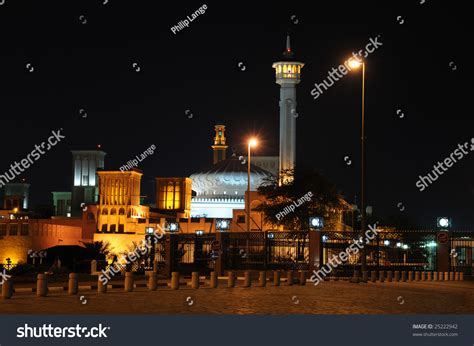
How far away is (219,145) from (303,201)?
98.3 meters

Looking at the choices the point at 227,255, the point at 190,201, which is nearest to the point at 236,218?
the point at 190,201

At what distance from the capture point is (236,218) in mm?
97312

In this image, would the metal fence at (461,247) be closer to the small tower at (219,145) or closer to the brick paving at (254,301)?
the brick paving at (254,301)

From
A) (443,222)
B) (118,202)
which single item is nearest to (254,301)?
(443,222)

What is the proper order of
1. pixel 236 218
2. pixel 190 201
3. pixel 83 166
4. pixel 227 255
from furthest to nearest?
pixel 83 166 → pixel 190 201 → pixel 236 218 → pixel 227 255

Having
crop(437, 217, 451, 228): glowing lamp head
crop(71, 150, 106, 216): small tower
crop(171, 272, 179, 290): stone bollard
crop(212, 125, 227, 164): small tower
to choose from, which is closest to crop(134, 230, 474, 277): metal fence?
crop(437, 217, 451, 228): glowing lamp head

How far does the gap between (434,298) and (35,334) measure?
13.1m

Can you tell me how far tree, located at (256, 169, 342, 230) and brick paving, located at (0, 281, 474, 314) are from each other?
36.5 meters

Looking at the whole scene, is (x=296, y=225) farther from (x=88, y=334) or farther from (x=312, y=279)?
(x=88, y=334)

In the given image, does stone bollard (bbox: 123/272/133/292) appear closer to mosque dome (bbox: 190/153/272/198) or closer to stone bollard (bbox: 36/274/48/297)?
stone bollard (bbox: 36/274/48/297)

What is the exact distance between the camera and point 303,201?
6725cm

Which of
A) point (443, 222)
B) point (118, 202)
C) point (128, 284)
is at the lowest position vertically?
point (128, 284)

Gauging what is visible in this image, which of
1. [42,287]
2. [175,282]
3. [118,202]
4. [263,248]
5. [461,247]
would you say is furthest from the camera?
[118,202]

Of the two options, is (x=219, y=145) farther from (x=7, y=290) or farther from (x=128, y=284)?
(x=7, y=290)
